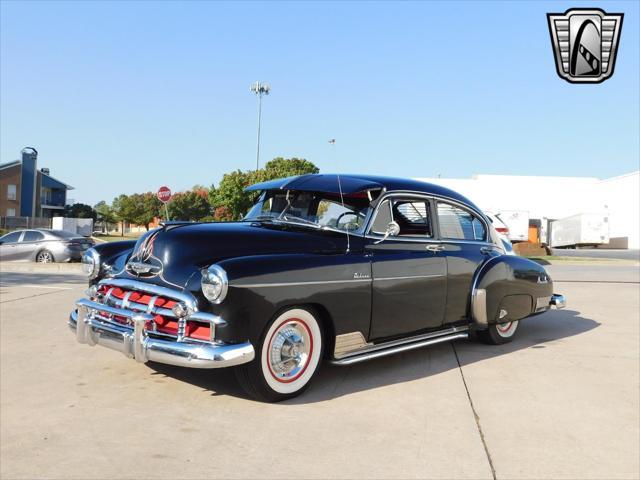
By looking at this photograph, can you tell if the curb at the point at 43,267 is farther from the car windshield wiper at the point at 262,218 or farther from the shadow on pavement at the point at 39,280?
the car windshield wiper at the point at 262,218

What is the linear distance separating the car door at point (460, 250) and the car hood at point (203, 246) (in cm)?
132

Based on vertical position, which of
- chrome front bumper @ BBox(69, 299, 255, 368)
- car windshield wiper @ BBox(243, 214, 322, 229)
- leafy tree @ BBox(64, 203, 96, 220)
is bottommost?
chrome front bumper @ BBox(69, 299, 255, 368)

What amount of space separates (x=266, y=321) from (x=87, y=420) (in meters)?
1.28

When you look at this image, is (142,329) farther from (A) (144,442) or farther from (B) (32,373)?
(B) (32,373)

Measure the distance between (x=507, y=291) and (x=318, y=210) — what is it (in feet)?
7.41

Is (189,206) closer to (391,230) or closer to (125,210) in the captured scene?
(125,210)

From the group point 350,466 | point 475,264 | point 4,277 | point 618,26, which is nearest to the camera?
point 350,466

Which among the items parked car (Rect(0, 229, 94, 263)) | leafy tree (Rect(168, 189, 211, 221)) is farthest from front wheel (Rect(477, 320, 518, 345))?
leafy tree (Rect(168, 189, 211, 221))

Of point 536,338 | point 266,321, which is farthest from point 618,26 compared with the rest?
point 266,321

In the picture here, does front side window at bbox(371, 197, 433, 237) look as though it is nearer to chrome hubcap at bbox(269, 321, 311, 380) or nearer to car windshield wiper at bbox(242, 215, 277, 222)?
car windshield wiper at bbox(242, 215, 277, 222)

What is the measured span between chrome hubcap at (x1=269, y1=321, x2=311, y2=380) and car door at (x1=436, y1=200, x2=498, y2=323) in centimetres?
167

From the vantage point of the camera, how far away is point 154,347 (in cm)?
369

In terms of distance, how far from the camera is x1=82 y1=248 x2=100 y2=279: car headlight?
4.87 metres

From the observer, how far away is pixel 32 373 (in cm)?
461
